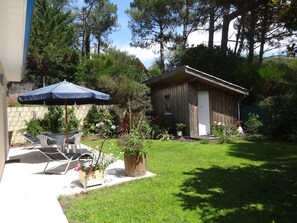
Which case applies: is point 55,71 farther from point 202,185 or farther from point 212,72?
point 202,185

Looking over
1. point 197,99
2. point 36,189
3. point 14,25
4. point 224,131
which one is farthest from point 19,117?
point 14,25

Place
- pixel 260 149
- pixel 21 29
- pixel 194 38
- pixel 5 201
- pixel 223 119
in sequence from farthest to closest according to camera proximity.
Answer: pixel 194 38 → pixel 223 119 → pixel 260 149 → pixel 5 201 → pixel 21 29

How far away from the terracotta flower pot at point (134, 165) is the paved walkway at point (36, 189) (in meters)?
0.17

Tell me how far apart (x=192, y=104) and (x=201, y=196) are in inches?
367

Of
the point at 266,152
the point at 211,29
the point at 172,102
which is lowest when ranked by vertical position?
the point at 266,152

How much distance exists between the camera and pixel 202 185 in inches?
231

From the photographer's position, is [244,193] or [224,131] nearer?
[244,193]

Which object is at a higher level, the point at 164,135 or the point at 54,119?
the point at 54,119

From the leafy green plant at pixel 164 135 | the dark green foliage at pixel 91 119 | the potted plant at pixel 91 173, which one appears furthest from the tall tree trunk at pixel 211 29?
the potted plant at pixel 91 173

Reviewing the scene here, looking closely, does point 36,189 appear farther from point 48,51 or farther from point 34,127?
point 48,51

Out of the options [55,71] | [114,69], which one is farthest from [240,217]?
[55,71]

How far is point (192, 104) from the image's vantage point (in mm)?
14289

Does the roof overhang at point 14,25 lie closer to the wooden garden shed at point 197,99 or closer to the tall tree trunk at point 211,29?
the wooden garden shed at point 197,99

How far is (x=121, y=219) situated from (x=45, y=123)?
35.4ft
